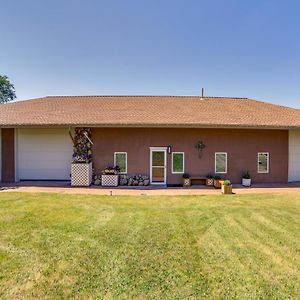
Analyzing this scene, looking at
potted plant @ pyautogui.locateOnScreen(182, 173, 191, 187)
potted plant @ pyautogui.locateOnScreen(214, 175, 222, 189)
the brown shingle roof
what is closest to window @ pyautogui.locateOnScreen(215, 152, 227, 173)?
potted plant @ pyautogui.locateOnScreen(214, 175, 222, 189)

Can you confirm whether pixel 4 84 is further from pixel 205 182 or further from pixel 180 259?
pixel 180 259

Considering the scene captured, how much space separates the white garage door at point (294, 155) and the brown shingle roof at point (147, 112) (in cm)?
82

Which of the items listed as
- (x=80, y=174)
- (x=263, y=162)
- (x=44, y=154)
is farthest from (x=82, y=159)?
(x=263, y=162)

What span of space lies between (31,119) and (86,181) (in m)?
5.16

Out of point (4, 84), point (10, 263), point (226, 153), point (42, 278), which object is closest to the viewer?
point (42, 278)

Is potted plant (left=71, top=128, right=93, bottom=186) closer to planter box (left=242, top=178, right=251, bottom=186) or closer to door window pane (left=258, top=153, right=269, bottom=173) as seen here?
planter box (left=242, top=178, right=251, bottom=186)

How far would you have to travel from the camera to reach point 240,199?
388 inches

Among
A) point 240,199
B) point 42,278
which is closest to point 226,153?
point 240,199

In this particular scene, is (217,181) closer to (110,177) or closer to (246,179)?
(246,179)

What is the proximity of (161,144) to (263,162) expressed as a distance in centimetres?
621

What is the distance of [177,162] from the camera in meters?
13.3

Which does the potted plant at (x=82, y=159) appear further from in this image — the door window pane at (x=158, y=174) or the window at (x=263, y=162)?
the window at (x=263, y=162)

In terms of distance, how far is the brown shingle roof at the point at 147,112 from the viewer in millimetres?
13000

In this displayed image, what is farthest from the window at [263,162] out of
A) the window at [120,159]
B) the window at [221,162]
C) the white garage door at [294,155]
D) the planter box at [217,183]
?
the window at [120,159]
